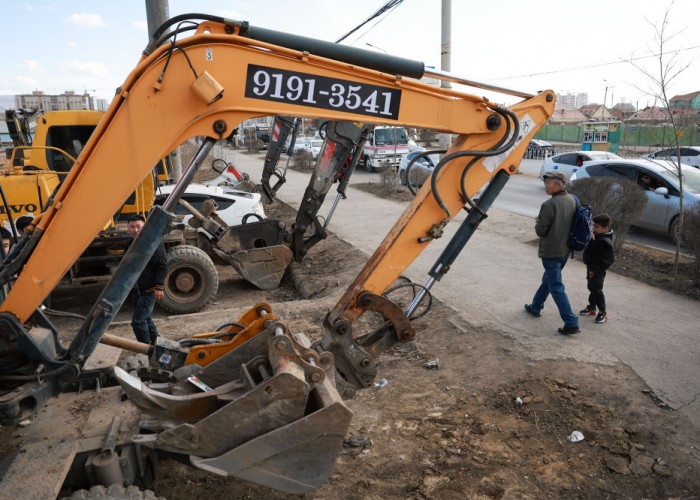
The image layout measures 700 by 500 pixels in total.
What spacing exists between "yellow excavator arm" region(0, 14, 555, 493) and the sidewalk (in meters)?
3.12

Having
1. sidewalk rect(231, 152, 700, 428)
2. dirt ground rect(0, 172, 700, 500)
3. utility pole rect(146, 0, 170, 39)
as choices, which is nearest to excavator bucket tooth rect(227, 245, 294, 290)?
sidewalk rect(231, 152, 700, 428)

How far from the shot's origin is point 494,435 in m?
4.82

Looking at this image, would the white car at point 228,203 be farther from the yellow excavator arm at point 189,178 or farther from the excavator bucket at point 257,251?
the yellow excavator arm at point 189,178

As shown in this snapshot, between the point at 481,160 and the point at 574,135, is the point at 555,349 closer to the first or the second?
the point at 481,160

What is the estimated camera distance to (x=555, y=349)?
20.1 feet

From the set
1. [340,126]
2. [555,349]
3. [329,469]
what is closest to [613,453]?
[555,349]

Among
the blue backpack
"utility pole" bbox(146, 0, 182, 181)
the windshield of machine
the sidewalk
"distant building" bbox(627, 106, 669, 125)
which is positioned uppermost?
"utility pole" bbox(146, 0, 182, 181)

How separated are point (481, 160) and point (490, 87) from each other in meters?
0.50

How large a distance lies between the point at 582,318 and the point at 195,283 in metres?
5.62

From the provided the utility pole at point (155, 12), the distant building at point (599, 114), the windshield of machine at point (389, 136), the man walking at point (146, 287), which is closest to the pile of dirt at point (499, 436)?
the man walking at point (146, 287)

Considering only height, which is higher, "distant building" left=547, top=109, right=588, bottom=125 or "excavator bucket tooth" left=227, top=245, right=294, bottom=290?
"distant building" left=547, top=109, right=588, bottom=125

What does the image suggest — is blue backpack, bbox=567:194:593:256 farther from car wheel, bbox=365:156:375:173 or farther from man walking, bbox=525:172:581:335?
car wheel, bbox=365:156:375:173

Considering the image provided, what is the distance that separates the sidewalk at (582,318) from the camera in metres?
5.70

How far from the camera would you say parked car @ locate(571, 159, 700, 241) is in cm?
1206
